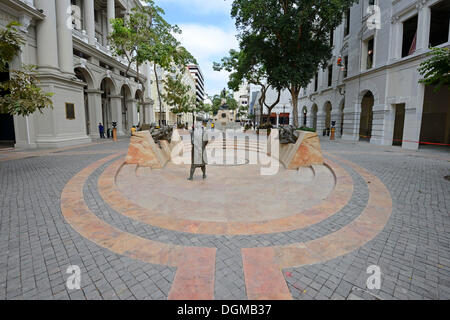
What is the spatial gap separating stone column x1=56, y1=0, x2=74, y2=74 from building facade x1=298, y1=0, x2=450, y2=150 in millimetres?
20763

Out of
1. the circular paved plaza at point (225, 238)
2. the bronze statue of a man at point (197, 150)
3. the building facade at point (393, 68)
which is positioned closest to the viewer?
the circular paved plaza at point (225, 238)

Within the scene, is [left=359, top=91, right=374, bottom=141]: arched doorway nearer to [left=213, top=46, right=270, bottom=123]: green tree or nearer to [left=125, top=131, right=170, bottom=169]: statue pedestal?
[left=213, top=46, right=270, bottom=123]: green tree

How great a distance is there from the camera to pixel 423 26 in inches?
509

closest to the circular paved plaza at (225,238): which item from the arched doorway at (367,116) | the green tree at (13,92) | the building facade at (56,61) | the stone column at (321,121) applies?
the green tree at (13,92)

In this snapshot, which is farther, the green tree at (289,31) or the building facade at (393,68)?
the green tree at (289,31)

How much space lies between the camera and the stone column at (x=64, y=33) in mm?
14323

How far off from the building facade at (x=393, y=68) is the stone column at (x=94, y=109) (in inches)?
858

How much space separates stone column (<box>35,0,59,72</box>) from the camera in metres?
13.4

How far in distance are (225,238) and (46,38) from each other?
16847mm

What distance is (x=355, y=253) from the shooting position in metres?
3.11

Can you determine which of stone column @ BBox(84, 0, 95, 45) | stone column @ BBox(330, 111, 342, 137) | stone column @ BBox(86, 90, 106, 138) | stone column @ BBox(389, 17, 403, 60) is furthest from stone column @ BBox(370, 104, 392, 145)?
stone column @ BBox(84, 0, 95, 45)

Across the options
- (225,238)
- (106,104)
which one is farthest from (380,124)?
(106,104)

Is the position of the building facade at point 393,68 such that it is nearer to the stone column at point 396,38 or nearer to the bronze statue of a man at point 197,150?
the stone column at point 396,38

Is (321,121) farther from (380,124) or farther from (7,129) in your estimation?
(7,129)
